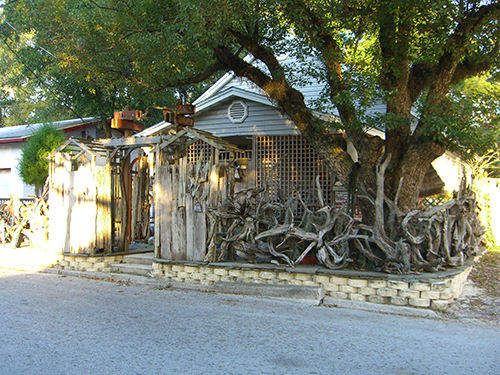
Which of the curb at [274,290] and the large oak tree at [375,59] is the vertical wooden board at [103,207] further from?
the curb at [274,290]

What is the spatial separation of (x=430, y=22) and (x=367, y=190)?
371 cm

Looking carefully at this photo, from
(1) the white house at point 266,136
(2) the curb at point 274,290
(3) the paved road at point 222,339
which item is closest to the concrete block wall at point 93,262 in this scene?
(3) the paved road at point 222,339

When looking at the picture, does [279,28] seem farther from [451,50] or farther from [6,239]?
[6,239]

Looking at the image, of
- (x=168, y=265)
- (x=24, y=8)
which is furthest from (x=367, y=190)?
(x=24, y=8)

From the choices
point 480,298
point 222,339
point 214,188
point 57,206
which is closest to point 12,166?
point 57,206

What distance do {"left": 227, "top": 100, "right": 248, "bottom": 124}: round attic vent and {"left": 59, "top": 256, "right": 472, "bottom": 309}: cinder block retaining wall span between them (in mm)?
4908

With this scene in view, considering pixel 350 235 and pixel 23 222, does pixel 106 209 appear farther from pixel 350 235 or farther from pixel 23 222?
pixel 350 235

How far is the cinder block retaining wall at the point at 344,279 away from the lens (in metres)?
6.55

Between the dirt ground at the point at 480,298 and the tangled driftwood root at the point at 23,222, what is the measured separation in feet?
30.8

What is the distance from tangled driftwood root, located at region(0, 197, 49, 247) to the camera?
1091 cm

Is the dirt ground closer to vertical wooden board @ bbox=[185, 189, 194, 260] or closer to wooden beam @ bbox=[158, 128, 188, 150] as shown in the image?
vertical wooden board @ bbox=[185, 189, 194, 260]

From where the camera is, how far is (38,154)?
1497cm

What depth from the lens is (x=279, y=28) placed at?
10188 millimetres

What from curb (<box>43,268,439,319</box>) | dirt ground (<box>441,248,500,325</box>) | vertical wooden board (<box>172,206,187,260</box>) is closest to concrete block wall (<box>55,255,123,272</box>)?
curb (<box>43,268,439,319</box>)
